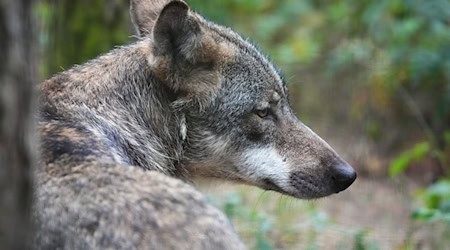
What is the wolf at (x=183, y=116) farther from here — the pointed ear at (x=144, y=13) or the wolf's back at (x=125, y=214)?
the wolf's back at (x=125, y=214)

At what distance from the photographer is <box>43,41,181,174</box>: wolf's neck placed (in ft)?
15.8

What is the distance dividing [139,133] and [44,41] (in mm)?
6440

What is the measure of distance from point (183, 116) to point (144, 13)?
117 cm

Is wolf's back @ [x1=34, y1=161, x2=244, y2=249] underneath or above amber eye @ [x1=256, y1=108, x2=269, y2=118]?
underneath

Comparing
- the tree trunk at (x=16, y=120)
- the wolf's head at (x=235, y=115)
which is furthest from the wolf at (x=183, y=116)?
the tree trunk at (x=16, y=120)

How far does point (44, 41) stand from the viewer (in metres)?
11.0

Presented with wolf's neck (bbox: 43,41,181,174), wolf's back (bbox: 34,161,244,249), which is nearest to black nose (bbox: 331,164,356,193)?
wolf's neck (bbox: 43,41,181,174)

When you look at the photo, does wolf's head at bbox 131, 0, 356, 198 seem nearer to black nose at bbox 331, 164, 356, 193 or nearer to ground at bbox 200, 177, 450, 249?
black nose at bbox 331, 164, 356, 193

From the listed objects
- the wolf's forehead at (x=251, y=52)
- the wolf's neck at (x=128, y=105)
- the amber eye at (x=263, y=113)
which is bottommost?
the wolf's neck at (x=128, y=105)

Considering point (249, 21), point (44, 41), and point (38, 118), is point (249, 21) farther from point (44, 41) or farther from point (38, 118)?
point (38, 118)

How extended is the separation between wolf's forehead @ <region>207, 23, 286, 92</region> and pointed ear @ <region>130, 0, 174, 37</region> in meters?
0.62

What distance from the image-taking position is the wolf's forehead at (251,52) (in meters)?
5.42

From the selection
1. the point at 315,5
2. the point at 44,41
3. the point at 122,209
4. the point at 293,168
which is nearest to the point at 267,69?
the point at 293,168

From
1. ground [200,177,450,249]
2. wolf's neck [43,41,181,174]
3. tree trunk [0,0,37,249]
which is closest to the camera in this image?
tree trunk [0,0,37,249]
